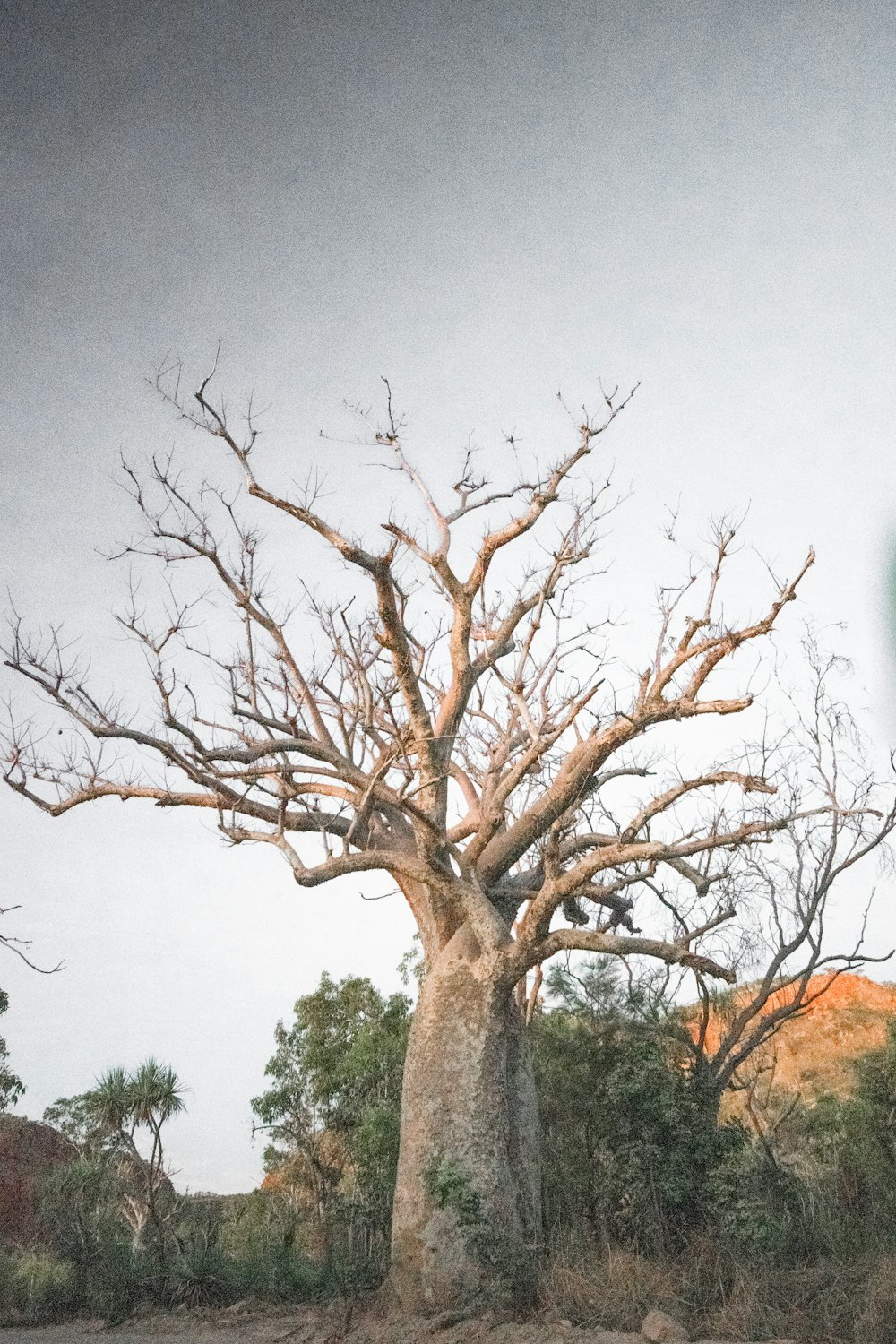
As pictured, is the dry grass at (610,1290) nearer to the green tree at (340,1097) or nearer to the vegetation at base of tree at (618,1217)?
the vegetation at base of tree at (618,1217)

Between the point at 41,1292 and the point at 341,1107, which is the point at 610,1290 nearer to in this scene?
the point at 41,1292

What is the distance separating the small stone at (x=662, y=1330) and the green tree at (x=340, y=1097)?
206 inches

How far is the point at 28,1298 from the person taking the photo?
1005cm

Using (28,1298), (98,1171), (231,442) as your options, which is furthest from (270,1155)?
(231,442)

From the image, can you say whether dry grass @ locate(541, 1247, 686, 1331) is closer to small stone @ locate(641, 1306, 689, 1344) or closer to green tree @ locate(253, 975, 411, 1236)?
small stone @ locate(641, 1306, 689, 1344)

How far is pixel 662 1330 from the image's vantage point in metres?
6.37

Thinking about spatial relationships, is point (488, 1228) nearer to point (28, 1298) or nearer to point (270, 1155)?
point (28, 1298)

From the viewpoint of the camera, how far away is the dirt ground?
6805 millimetres

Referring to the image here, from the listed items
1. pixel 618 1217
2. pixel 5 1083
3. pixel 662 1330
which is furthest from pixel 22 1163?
pixel 662 1330

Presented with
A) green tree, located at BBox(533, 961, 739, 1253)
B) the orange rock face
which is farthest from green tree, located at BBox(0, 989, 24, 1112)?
green tree, located at BBox(533, 961, 739, 1253)

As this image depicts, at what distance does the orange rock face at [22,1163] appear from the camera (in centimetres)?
2488

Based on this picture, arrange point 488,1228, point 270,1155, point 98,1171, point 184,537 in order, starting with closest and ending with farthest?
point 488,1228 → point 184,537 → point 98,1171 → point 270,1155

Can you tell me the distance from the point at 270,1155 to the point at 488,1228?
13.3 meters

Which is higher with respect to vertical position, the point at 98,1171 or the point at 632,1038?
the point at 632,1038
